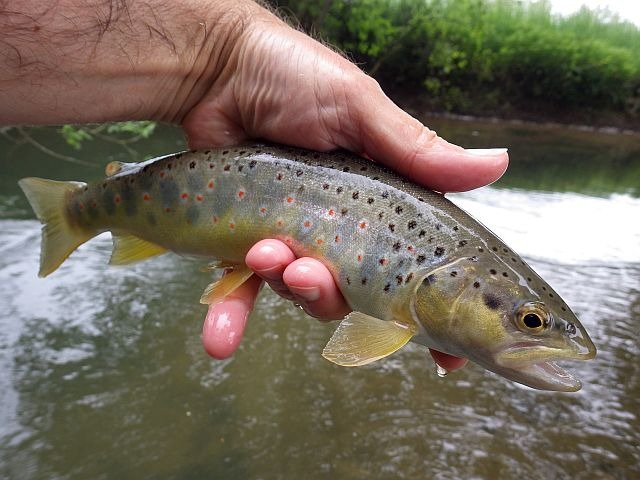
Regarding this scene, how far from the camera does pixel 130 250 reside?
7.07 feet

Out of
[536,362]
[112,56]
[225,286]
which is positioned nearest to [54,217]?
[112,56]

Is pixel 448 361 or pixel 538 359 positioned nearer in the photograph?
pixel 538 359

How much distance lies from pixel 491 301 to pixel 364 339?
361mm

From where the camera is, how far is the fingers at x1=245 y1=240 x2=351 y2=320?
1.70 m

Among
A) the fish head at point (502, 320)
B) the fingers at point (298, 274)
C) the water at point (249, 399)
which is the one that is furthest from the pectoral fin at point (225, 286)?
the water at point (249, 399)

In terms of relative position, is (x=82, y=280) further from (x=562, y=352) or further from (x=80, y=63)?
(x=562, y=352)

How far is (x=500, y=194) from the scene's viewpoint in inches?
317

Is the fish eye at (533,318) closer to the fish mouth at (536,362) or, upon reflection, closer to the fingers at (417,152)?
the fish mouth at (536,362)

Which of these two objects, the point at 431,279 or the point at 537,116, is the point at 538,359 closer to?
the point at 431,279

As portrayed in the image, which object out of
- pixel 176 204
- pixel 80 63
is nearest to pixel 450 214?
pixel 176 204

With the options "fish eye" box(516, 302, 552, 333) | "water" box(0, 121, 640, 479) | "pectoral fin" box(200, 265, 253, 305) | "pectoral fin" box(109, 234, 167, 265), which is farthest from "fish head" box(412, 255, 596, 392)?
"water" box(0, 121, 640, 479)

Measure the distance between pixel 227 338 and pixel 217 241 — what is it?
0.32m

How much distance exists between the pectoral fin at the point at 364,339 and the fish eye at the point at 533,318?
0.97ft

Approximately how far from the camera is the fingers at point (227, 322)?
6.14 ft
